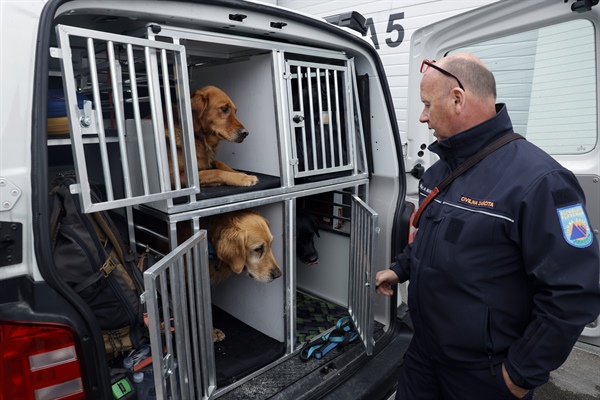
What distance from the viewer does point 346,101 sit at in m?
2.71

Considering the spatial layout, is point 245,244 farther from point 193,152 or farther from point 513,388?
point 513,388

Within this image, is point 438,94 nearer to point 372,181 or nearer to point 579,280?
point 579,280

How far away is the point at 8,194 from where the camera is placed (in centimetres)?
A: 124

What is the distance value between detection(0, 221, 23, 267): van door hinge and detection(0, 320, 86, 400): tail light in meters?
0.19

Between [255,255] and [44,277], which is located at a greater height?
[44,277]

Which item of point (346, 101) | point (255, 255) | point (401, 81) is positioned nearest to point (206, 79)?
point (346, 101)

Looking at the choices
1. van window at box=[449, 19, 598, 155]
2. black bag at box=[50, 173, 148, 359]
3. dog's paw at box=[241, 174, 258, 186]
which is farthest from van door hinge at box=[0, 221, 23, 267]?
van window at box=[449, 19, 598, 155]

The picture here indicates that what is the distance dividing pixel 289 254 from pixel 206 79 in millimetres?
1435

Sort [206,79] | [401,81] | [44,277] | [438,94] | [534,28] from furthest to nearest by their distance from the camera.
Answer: [401,81]
[206,79]
[534,28]
[438,94]
[44,277]

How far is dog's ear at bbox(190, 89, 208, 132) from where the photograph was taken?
2391 millimetres

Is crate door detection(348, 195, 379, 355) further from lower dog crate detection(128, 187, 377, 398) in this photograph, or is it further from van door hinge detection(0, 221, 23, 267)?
van door hinge detection(0, 221, 23, 267)

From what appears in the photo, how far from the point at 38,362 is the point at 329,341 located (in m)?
1.69

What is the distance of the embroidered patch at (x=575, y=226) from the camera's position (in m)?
1.37

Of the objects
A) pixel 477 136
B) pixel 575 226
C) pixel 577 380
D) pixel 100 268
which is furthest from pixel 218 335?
pixel 577 380
